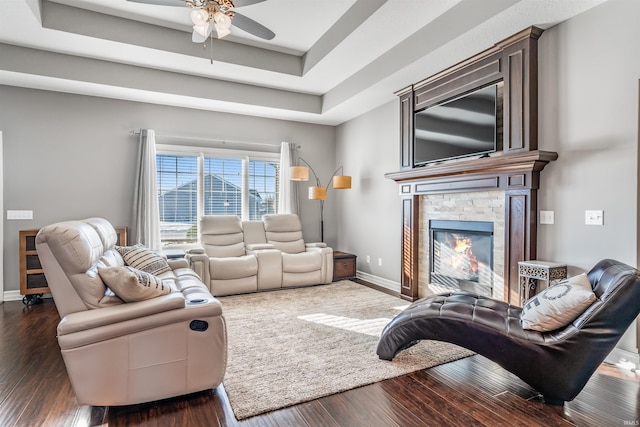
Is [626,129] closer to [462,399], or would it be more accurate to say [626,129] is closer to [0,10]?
[462,399]

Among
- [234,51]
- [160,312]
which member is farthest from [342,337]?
[234,51]

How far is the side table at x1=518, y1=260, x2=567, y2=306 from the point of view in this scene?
2723 millimetres

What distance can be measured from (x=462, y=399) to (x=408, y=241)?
2.58 m

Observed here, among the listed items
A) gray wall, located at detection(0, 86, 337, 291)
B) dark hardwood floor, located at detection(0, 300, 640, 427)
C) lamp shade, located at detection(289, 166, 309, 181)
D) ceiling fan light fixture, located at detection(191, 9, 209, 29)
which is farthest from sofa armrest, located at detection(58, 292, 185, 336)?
lamp shade, located at detection(289, 166, 309, 181)

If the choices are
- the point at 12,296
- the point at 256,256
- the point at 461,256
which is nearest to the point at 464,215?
the point at 461,256

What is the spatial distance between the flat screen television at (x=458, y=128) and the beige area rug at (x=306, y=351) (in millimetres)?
1898

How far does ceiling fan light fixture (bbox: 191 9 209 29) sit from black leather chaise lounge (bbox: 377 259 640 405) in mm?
2654

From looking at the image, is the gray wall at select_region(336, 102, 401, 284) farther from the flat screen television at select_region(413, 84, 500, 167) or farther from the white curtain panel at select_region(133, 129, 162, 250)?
the white curtain panel at select_region(133, 129, 162, 250)

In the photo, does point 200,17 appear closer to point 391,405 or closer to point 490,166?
point 490,166

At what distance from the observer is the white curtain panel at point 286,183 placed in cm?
595

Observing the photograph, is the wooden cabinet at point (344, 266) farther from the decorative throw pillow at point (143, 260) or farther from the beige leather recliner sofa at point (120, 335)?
the beige leather recliner sofa at point (120, 335)

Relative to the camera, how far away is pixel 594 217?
2672 mm

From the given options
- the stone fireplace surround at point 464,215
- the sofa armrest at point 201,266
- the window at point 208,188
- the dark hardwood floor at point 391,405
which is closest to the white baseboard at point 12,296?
the window at point 208,188

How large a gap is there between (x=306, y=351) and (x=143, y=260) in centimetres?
176
